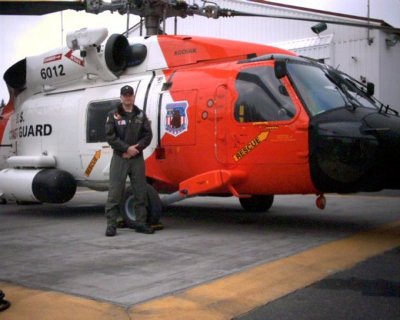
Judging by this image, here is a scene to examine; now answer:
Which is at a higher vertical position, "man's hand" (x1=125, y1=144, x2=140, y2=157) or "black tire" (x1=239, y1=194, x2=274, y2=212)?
"man's hand" (x1=125, y1=144, x2=140, y2=157)

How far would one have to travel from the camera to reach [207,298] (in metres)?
4.30

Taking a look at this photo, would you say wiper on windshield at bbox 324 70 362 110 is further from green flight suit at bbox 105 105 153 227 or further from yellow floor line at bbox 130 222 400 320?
green flight suit at bbox 105 105 153 227

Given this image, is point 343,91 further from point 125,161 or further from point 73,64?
point 73,64

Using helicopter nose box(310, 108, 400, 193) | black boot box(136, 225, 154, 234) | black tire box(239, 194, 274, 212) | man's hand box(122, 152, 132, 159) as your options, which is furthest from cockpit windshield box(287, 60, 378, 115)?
black tire box(239, 194, 274, 212)

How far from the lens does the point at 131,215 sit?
7938mm

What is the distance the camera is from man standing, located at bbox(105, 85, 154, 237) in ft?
24.2

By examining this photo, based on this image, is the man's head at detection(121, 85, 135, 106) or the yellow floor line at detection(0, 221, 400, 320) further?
the man's head at detection(121, 85, 135, 106)

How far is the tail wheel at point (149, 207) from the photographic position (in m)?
7.68

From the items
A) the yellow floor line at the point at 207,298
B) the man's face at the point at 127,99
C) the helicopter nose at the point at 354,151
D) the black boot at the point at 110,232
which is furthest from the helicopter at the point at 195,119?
the yellow floor line at the point at 207,298

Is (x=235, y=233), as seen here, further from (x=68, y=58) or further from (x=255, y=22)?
(x=255, y=22)

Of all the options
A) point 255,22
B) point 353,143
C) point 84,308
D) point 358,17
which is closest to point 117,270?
point 84,308

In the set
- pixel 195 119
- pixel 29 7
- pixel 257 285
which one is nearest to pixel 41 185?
pixel 195 119

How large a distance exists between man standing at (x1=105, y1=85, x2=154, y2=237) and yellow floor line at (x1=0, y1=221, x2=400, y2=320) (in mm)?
2637

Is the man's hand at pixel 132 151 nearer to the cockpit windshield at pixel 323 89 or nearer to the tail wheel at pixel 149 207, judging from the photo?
the tail wheel at pixel 149 207
